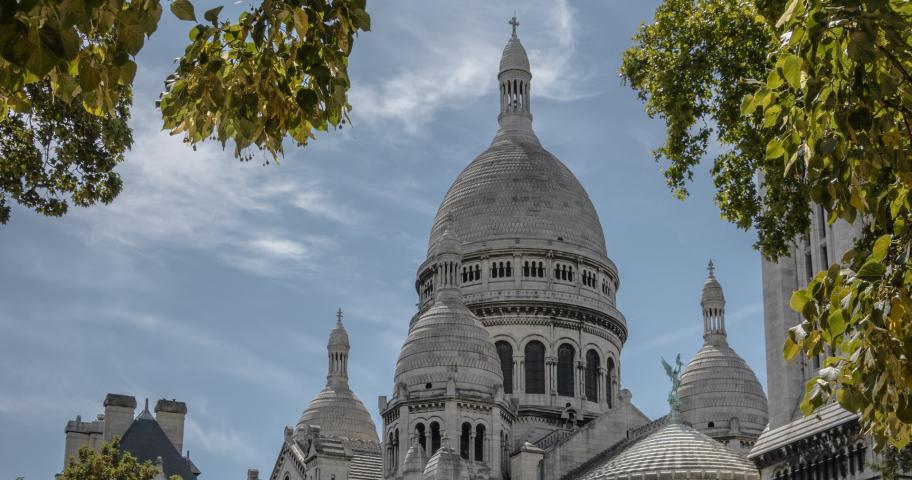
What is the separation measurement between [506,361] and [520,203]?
33.3 ft

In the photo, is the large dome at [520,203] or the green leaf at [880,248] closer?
the green leaf at [880,248]

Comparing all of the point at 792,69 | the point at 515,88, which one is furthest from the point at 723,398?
the point at 792,69

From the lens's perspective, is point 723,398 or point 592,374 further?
point 592,374

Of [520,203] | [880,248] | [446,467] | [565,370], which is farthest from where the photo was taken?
[520,203]

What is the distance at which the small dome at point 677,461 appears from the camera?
58312 mm

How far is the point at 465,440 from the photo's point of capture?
67.6m

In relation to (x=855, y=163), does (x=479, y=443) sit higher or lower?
higher

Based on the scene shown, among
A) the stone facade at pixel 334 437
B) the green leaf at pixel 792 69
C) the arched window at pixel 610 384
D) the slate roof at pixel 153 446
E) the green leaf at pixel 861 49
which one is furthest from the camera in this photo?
the arched window at pixel 610 384

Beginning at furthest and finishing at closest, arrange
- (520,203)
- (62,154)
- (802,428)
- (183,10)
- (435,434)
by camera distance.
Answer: (520,203)
(435,434)
(802,428)
(62,154)
(183,10)

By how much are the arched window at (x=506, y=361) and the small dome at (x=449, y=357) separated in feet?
21.7

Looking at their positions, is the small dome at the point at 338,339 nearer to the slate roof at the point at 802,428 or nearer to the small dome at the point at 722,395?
the small dome at the point at 722,395

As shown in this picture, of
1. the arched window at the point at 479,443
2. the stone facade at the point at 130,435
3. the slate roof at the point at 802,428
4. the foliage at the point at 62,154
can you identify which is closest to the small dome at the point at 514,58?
the arched window at the point at 479,443

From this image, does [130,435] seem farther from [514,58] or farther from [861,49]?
[861,49]

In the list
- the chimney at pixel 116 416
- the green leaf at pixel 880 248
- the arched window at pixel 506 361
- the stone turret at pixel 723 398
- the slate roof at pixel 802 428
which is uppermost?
the arched window at pixel 506 361
